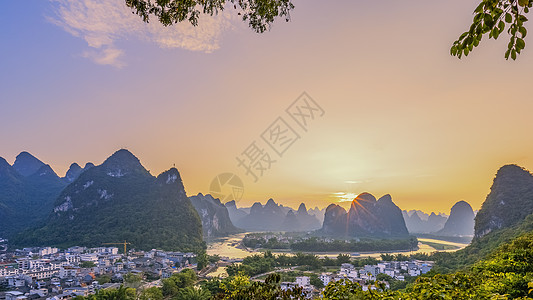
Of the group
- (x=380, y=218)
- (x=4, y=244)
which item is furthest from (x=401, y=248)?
(x=4, y=244)

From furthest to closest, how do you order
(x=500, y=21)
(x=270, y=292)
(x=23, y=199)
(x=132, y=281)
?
1. (x=23, y=199)
2. (x=132, y=281)
3. (x=270, y=292)
4. (x=500, y=21)

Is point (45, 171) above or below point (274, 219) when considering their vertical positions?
above

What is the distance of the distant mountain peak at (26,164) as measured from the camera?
66.7 metres

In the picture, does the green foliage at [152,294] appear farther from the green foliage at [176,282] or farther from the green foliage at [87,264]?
the green foliage at [87,264]

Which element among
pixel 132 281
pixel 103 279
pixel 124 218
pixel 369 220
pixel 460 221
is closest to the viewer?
pixel 132 281

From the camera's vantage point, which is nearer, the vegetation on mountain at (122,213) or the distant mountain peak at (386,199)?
the vegetation on mountain at (122,213)

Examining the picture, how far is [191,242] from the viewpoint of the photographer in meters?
39.8

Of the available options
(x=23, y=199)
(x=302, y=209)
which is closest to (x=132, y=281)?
(x=23, y=199)

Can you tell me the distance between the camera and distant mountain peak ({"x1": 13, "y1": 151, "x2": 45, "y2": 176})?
66688 millimetres

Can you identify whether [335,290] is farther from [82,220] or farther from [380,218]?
[380,218]

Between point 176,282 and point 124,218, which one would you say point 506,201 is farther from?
point 124,218

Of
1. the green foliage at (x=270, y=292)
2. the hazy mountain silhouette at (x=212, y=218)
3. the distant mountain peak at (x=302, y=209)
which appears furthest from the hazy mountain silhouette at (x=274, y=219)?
the green foliage at (x=270, y=292)

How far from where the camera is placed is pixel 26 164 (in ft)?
220

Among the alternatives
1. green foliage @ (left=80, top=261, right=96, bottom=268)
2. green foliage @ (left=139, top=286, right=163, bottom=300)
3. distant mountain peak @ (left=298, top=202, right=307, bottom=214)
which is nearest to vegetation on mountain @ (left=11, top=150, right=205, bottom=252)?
green foliage @ (left=80, top=261, right=96, bottom=268)
